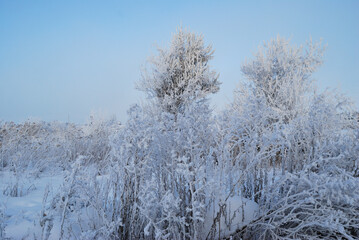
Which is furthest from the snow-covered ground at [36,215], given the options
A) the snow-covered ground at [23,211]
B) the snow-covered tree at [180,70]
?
the snow-covered tree at [180,70]

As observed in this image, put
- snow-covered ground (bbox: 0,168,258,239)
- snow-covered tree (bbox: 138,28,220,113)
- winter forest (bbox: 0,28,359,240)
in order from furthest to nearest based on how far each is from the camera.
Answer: snow-covered tree (bbox: 138,28,220,113)
snow-covered ground (bbox: 0,168,258,239)
winter forest (bbox: 0,28,359,240)

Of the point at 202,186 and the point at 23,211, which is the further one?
the point at 23,211

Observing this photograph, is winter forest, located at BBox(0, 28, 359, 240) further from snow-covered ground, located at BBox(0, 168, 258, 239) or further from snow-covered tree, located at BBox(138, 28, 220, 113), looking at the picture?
snow-covered tree, located at BBox(138, 28, 220, 113)

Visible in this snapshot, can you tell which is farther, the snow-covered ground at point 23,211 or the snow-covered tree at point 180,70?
the snow-covered tree at point 180,70

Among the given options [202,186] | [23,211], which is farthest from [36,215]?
[202,186]

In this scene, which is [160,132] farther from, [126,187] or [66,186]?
[66,186]

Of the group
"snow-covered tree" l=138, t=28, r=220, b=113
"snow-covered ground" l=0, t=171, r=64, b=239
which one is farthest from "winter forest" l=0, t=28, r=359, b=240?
"snow-covered tree" l=138, t=28, r=220, b=113

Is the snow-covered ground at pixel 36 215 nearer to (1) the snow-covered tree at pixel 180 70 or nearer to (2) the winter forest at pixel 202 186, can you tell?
(2) the winter forest at pixel 202 186

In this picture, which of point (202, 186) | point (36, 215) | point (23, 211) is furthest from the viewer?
point (23, 211)

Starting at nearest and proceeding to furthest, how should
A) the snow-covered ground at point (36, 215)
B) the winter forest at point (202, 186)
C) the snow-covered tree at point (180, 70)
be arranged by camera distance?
1. the winter forest at point (202, 186)
2. the snow-covered ground at point (36, 215)
3. the snow-covered tree at point (180, 70)

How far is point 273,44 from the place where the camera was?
9.87 meters

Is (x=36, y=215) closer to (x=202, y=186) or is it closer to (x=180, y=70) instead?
(x=202, y=186)

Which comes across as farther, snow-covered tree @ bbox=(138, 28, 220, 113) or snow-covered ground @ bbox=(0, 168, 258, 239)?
snow-covered tree @ bbox=(138, 28, 220, 113)

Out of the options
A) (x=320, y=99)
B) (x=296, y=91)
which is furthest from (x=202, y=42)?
(x=320, y=99)
